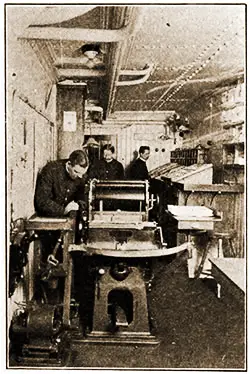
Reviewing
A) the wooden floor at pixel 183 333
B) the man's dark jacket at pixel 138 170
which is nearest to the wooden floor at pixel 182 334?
the wooden floor at pixel 183 333

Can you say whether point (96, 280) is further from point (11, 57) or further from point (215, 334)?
point (11, 57)

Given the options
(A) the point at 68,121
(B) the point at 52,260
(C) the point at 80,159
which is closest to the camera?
(B) the point at 52,260

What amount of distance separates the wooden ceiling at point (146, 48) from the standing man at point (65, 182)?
40cm

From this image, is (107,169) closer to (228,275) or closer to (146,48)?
(146,48)

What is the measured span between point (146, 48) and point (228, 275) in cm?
107

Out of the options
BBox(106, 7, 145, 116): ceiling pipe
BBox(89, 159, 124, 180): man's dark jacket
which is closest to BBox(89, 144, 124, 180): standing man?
BBox(89, 159, 124, 180): man's dark jacket

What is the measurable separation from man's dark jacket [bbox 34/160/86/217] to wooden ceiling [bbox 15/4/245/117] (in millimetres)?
465

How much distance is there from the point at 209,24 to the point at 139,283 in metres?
1.09

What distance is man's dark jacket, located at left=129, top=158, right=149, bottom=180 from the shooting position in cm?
229

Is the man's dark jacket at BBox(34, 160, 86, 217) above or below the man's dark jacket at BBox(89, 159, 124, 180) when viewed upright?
below

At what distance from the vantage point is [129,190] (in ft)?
7.20

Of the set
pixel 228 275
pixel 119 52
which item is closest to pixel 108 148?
pixel 119 52

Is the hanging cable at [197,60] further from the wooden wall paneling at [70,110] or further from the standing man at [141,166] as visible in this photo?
the wooden wall paneling at [70,110]

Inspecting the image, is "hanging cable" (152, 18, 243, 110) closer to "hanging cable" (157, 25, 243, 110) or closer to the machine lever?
"hanging cable" (157, 25, 243, 110)
